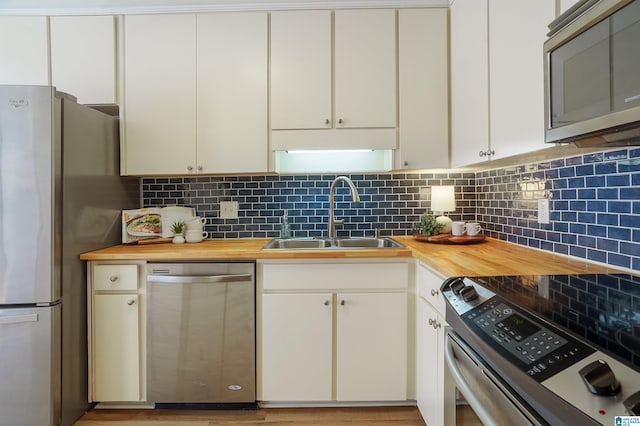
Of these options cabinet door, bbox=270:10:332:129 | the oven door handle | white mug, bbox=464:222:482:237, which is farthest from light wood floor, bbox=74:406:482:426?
cabinet door, bbox=270:10:332:129

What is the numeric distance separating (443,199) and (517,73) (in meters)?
1.02

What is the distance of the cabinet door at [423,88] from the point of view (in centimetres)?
201

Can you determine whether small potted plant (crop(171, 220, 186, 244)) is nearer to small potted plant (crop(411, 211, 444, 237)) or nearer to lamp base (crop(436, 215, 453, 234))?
small potted plant (crop(411, 211, 444, 237))

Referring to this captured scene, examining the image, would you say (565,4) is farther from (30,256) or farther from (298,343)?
(30,256)

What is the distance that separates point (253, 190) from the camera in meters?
2.35

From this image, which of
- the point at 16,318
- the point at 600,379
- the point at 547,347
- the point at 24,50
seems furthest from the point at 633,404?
the point at 24,50

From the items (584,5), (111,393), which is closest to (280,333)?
(111,393)

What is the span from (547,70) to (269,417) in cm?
196

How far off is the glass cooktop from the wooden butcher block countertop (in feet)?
0.47

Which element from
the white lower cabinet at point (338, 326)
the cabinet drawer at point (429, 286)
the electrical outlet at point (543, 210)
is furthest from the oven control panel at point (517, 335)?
the electrical outlet at point (543, 210)

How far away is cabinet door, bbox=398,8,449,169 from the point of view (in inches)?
79.2

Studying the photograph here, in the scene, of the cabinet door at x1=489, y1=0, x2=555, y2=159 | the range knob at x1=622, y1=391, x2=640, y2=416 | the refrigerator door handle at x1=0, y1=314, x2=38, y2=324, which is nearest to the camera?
the range knob at x1=622, y1=391, x2=640, y2=416

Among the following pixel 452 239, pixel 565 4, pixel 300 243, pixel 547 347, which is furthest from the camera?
pixel 300 243

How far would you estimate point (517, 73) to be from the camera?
1322 millimetres
